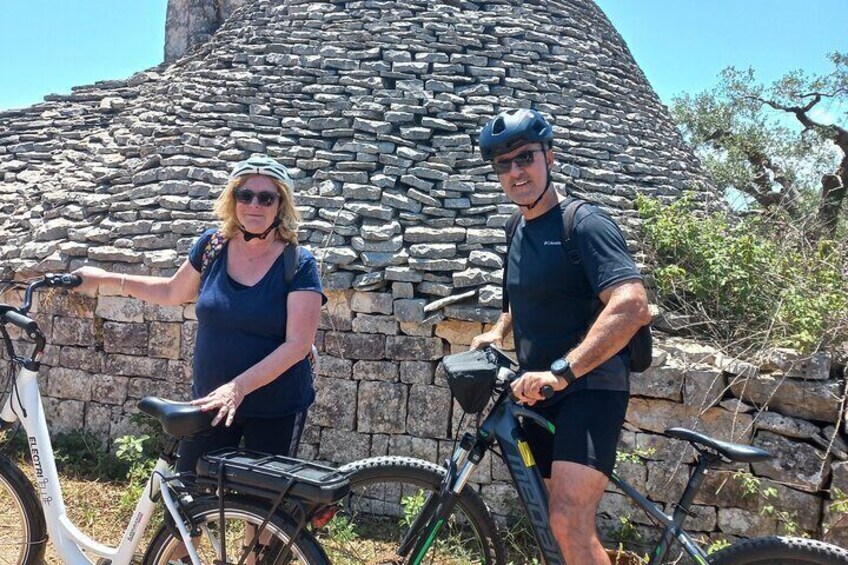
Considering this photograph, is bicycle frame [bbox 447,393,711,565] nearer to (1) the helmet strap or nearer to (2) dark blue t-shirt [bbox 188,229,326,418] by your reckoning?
(2) dark blue t-shirt [bbox 188,229,326,418]

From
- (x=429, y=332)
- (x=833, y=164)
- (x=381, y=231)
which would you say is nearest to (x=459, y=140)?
(x=381, y=231)

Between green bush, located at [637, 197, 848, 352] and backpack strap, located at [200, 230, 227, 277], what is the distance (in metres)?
3.35

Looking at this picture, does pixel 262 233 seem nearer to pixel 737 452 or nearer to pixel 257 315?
pixel 257 315

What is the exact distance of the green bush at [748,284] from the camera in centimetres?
414

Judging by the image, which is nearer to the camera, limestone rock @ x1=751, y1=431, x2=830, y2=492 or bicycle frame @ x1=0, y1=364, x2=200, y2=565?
bicycle frame @ x1=0, y1=364, x2=200, y2=565

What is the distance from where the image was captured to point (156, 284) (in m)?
2.74

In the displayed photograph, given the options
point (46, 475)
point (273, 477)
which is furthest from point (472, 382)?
A: point (46, 475)

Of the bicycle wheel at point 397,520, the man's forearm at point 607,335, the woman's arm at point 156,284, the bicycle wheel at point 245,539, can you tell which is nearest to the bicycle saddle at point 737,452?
the man's forearm at point 607,335

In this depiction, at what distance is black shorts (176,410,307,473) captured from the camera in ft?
7.96

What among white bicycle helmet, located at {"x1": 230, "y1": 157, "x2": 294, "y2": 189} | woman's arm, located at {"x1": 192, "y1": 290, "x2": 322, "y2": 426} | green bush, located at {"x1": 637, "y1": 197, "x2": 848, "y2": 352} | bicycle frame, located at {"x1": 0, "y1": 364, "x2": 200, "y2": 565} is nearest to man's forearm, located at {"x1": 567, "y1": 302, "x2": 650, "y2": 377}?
woman's arm, located at {"x1": 192, "y1": 290, "x2": 322, "y2": 426}

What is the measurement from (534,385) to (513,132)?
894 millimetres

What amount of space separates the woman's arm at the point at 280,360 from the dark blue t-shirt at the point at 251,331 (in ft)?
0.18

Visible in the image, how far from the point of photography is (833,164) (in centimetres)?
1277

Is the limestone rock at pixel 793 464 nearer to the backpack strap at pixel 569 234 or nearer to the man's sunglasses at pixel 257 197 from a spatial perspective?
the backpack strap at pixel 569 234
